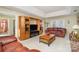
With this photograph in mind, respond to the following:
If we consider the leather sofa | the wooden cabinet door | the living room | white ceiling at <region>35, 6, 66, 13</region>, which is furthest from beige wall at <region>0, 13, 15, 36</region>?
the leather sofa

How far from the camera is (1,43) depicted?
1.58m

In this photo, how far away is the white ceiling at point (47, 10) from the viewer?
1.67 metres

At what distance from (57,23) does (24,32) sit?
69 cm

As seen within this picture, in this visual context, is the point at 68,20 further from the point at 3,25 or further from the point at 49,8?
the point at 3,25

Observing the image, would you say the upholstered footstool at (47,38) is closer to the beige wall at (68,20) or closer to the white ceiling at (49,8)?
the beige wall at (68,20)

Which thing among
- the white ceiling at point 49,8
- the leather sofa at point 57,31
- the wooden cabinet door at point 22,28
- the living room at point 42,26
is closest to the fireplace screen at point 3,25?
the living room at point 42,26

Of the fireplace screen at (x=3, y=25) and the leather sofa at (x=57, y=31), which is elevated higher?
the fireplace screen at (x=3, y=25)

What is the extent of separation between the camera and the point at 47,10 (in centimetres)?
174

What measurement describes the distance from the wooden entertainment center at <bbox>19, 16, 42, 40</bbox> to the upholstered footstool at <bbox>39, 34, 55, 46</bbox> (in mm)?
138

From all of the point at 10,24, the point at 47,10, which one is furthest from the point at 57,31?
the point at 10,24
